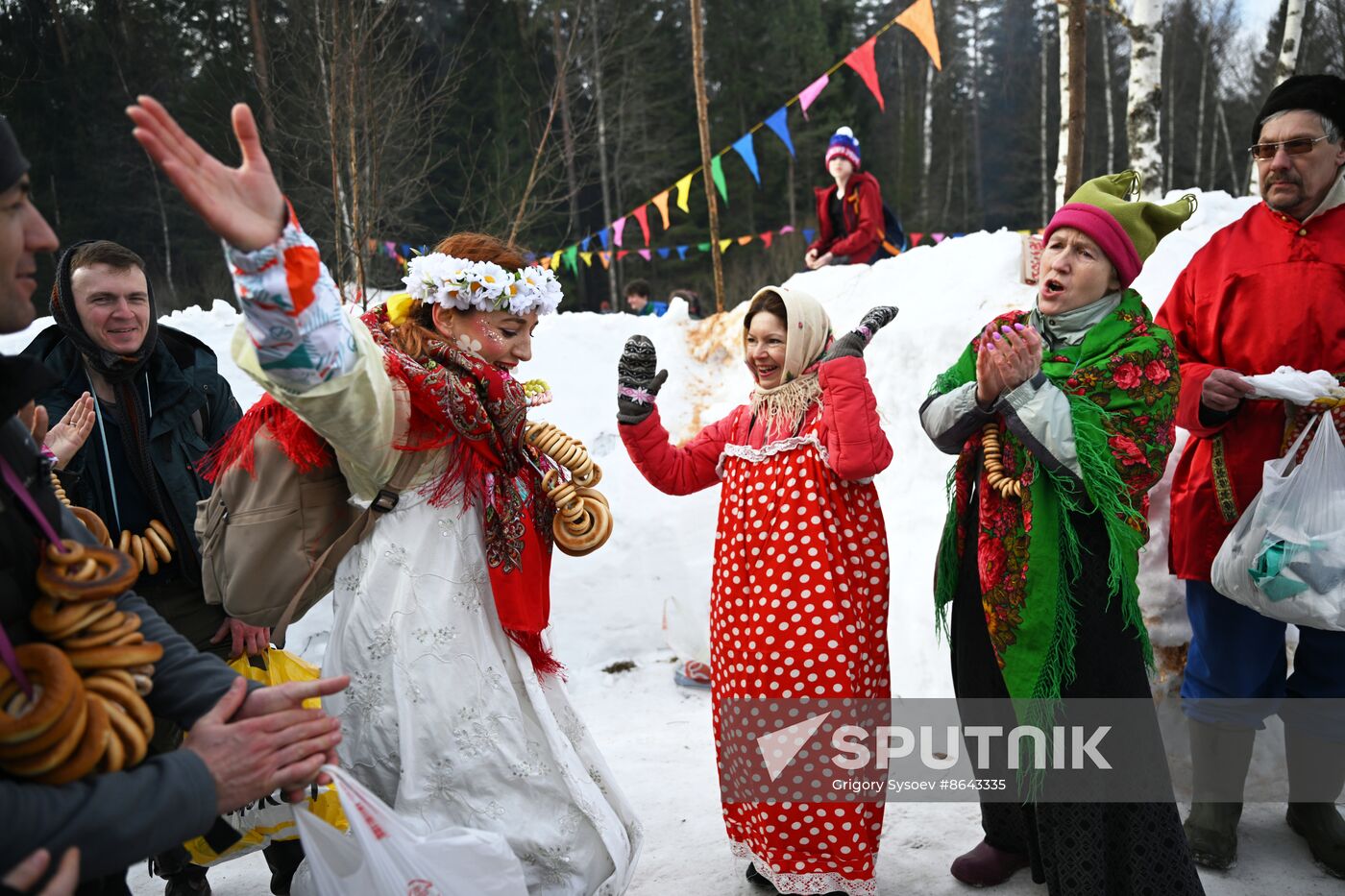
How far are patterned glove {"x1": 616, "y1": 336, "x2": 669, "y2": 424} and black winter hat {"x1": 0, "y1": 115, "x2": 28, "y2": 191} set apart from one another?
181 centimetres

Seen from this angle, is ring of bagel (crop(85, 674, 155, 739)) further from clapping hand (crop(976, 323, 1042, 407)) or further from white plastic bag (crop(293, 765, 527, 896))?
clapping hand (crop(976, 323, 1042, 407))

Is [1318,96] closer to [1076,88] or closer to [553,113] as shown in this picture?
[1076,88]

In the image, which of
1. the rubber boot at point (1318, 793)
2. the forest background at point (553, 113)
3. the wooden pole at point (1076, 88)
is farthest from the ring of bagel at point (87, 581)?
the forest background at point (553, 113)

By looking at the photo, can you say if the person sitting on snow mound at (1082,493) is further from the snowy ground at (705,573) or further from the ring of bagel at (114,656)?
the ring of bagel at (114,656)

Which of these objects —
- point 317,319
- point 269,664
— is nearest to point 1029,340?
point 317,319

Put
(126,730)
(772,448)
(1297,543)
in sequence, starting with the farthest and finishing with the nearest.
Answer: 1. (772,448)
2. (1297,543)
3. (126,730)

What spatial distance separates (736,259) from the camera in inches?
A: 803

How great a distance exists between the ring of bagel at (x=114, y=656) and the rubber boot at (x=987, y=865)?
8.33ft

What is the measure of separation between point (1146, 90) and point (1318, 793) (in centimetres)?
595

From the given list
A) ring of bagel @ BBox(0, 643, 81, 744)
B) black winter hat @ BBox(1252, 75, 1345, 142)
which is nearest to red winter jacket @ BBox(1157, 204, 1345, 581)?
black winter hat @ BBox(1252, 75, 1345, 142)

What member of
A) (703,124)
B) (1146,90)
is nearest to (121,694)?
(1146,90)

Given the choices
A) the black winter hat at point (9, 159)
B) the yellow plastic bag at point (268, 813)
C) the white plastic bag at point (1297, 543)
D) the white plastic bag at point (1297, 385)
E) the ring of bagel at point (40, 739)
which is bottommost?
the yellow plastic bag at point (268, 813)

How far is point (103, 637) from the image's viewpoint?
1370mm

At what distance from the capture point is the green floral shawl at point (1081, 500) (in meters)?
2.48
